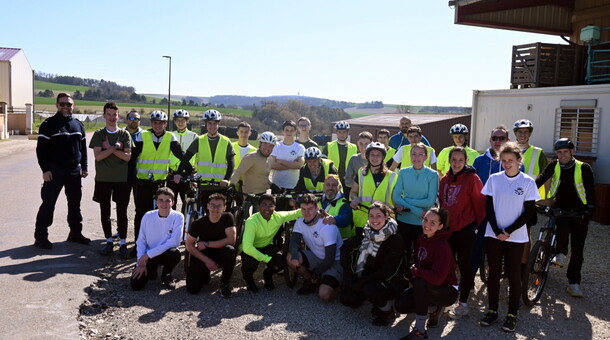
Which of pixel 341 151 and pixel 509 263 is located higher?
pixel 341 151

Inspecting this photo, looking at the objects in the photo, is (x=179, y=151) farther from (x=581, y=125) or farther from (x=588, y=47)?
(x=588, y=47)

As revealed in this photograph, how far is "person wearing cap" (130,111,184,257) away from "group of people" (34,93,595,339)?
15 millimetres

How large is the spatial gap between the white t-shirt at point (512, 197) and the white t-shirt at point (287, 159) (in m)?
3.15

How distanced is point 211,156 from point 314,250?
92.6 inches

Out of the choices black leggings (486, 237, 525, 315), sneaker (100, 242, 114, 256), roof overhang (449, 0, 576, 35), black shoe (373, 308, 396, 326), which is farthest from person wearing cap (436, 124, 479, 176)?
roof overhang (449, 0, 576, 35)

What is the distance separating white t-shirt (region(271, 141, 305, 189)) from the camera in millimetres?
7934

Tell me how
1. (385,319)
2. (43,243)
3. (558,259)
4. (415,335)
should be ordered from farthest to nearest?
(43,243) < (558,259) < (385,319) < (415,335)

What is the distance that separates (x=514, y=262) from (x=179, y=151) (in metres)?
4.80

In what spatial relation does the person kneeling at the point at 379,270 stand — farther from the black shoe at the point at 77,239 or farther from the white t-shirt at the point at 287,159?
the black shoe at the point at 77,239

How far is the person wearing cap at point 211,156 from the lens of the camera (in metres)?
7.98

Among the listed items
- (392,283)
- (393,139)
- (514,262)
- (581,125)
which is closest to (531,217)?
(514,262)

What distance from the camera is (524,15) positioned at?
17.6 meters

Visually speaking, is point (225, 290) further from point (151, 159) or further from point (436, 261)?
point (151, 159)

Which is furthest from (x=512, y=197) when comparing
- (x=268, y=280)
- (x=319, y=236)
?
(x=268, y=280)
